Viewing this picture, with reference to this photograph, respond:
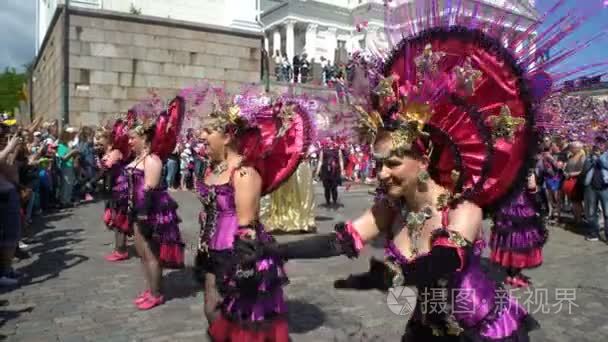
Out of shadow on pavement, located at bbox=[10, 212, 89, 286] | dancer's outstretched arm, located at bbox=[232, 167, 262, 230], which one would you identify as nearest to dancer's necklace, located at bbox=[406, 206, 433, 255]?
dancer's outstretched arm, located at bbox=[232, 167, 262, 230]

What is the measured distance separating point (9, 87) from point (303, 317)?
72.6m

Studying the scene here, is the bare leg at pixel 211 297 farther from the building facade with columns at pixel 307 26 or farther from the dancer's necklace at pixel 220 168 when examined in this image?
the building facade with columns at pixel 307 26

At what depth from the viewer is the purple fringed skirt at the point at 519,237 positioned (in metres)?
6.06

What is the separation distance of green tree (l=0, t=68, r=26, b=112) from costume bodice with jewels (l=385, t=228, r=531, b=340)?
67.2m

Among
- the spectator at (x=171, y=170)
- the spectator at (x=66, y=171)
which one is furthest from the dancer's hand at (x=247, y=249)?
the spectator at (x=171, y=170)

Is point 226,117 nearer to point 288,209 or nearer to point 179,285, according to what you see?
point 179,285

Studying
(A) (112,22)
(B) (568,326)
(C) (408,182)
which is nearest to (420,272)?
(C) (408,182)

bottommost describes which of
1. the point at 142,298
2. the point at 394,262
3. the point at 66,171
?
the point at 142,298

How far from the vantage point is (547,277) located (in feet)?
21.4

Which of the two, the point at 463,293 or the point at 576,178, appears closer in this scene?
the point at 463,293

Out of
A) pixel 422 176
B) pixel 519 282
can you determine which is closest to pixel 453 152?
pixel 422 176

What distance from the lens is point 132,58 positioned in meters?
17.4

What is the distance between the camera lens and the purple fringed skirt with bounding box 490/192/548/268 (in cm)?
606

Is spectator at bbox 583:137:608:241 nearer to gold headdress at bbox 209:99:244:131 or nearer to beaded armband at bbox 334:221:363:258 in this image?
gold headdress at bbox 209:99:244:131
